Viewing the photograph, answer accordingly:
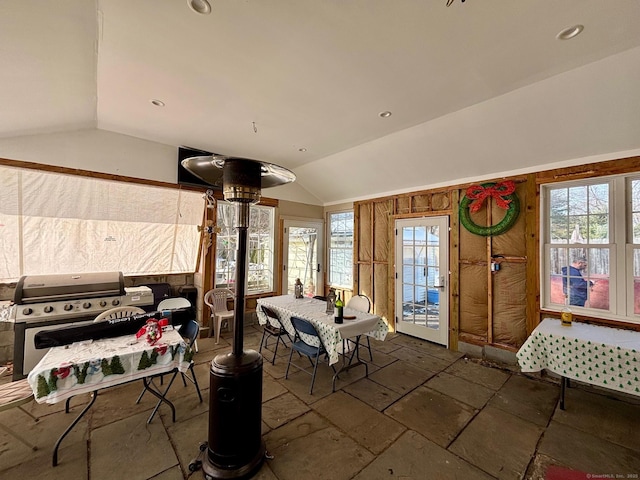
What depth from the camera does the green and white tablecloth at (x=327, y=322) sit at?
8.73ft

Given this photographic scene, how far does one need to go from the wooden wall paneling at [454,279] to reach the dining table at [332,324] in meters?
1.37

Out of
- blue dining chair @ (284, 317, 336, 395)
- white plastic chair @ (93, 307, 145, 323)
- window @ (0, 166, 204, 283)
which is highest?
window @ (0, 166, 204, 283)

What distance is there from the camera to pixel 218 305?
4402 mm

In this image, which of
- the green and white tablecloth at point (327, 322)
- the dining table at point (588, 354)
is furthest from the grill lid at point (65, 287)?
the dining table at point (588, 354)

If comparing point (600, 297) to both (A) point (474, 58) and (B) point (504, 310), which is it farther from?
(A) point (474, 58)

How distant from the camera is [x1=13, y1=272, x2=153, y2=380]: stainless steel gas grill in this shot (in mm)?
2555

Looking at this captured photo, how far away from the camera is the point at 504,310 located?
11.5ft

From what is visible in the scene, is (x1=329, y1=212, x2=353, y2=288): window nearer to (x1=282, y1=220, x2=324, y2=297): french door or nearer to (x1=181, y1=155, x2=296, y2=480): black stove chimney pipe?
(x1=282, y1=220, x2=324, y2=297): french door

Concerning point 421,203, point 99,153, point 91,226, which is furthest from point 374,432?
point 99,153

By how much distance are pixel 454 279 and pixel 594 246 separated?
156cm

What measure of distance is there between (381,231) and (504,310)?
228 cm

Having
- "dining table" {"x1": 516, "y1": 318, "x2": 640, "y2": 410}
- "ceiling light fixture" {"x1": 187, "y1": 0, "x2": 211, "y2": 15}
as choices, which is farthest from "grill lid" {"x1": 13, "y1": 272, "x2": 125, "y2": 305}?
"dining table" {"x1": 516, "y1": 318, "x2": 640, "y2": 410}

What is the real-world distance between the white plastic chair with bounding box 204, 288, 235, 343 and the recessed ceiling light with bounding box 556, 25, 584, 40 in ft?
15.4

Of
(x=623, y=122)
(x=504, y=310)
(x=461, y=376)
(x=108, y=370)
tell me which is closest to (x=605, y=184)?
(x=623, y=122)
